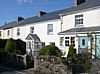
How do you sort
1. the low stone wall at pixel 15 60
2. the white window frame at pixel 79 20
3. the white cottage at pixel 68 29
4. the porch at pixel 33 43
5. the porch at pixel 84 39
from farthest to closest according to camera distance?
the porch at pixel 33 43
the white window frame at pixel 79 20
the white cottage at pixel 68 29
the porch at pixel 84 39
the low stone wall at pixel 15 60

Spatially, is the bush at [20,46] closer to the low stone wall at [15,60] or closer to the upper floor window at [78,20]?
the low stone wall at [15,60]

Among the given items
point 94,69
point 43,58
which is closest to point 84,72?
point 94,69

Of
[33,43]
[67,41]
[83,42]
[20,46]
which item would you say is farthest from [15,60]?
[33,43]

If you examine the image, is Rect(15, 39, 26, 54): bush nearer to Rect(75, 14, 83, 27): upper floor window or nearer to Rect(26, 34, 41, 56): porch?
Rect(26, 34, 41, 56): porch

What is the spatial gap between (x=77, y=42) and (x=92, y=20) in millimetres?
3067

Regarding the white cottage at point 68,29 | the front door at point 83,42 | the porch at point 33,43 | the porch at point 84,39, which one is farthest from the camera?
the porch at point 33,43

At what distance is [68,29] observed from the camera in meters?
26.3

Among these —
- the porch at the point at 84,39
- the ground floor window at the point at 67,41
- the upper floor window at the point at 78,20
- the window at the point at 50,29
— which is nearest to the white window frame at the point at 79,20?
the upper floor window at the point at 78,20

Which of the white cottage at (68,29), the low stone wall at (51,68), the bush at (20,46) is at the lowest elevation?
the low stone wall at (51,68)

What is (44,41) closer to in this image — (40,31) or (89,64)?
(40,31)

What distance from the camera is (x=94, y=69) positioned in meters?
14.6

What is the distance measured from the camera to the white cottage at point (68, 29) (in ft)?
74.1

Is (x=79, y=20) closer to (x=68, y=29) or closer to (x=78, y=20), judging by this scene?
(x=78, y=20)

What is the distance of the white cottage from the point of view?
74.1ft
